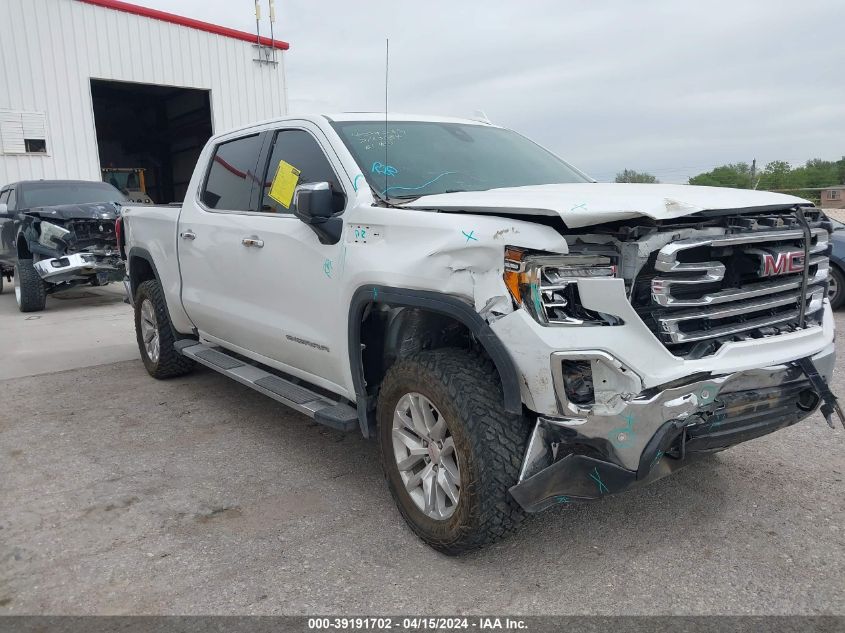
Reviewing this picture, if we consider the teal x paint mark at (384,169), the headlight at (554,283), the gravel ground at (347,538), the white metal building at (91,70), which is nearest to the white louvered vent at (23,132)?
the white metal building at (91,70)

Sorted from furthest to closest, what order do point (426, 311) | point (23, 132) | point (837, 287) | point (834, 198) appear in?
point (834, 198)
point (23, 132)
point (837, 287)
point (426, 311)

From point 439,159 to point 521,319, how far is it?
5.12 feet

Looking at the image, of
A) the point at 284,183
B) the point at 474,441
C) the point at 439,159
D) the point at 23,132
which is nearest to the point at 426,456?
the point at 474,441

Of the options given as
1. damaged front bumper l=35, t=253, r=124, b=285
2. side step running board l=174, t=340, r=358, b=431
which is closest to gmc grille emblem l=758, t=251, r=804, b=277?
side step running board l=174, t=340, r=358, b=431

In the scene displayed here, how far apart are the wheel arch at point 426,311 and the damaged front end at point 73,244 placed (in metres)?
7.75

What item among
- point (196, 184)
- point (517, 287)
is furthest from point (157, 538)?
point (196, 184)

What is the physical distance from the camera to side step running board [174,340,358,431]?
340 cm

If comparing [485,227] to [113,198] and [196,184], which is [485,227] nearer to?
[196,184]

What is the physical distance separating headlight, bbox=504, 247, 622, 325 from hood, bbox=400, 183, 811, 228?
0.15m

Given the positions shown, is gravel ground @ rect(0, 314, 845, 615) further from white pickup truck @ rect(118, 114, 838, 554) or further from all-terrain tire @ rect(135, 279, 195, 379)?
all-terrain tire @ rect(135, 279, 195, 379)

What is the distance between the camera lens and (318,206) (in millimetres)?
3156

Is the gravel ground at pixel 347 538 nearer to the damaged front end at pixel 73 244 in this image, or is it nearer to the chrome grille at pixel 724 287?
the chrome grille at pixel 724 287

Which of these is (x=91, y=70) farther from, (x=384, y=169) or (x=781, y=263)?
(x=781, y=263)

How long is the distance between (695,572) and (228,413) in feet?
11.0
